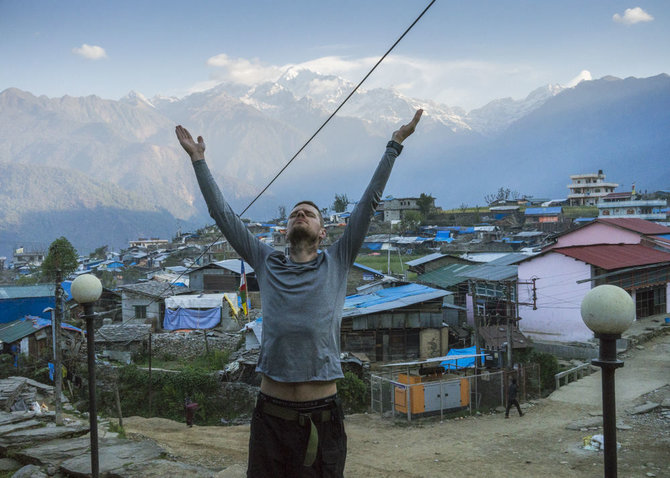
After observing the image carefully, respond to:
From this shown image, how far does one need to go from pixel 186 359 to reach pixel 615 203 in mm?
54195

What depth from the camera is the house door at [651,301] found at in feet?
80.7

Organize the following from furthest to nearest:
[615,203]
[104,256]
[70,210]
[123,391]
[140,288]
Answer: [70,210]
[104,256]
[615,203]
[140,288]
[123,391]

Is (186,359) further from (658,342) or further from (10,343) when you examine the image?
(658,342)

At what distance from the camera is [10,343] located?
22.9 metres

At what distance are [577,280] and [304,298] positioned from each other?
78.8 feet

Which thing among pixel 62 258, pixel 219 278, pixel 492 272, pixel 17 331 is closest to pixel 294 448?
pixel 17 331

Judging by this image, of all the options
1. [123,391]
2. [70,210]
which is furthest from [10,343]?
[70,210]

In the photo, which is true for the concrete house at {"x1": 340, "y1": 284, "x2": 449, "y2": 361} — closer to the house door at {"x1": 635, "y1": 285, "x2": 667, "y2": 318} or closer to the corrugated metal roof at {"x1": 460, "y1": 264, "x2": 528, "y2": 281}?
the corrugated metal roof at {"x1": 460, "y1": 264, "x2": 528, "y2": 281}

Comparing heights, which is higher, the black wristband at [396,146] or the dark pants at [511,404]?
the black wristband at [396,146]

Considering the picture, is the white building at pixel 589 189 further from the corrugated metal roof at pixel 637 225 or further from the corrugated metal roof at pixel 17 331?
the corrugated metal roof at pixel 17 331

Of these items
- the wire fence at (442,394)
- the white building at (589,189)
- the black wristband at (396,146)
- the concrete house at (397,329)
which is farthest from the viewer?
the white building at (589,189)

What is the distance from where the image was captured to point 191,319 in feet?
96.3

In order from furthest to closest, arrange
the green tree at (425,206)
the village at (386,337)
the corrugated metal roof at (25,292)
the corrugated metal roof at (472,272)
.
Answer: the green tree at (425,206) < the corrugated metal roof at (25,292) < the corrugated metal roof at (472,272) < the village at (386,337)

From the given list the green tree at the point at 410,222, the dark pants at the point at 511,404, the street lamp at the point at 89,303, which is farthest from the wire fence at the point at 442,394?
the green tree at the point at 410,222
